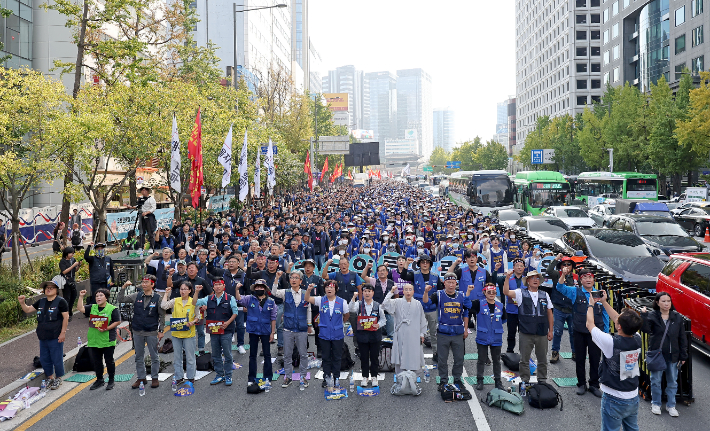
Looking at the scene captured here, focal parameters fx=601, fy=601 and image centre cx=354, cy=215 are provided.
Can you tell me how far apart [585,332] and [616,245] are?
739 cm

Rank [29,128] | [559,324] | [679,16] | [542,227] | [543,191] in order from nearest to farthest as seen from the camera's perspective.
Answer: [559,324], [29,128], [542,227], [543,191], [679,16]

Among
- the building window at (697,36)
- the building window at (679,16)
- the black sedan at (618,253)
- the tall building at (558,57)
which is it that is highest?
the tall building at (558,57)

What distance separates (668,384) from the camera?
7.95 metres

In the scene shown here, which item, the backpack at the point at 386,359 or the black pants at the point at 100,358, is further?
the backpack at the point at 386,359

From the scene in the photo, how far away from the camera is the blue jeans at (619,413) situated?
605cm

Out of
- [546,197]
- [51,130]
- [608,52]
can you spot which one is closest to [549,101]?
[608,52]

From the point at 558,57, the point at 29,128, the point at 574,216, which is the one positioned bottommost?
the point at 574,216

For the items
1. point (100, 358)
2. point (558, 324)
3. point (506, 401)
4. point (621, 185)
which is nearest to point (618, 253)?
point (558, 324)

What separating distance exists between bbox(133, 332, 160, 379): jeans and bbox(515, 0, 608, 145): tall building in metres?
83.4

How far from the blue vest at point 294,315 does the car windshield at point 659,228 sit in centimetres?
1533

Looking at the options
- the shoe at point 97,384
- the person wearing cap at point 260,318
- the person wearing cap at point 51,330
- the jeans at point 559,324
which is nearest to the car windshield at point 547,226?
the jeans at point 559,324

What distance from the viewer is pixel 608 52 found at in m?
80.9

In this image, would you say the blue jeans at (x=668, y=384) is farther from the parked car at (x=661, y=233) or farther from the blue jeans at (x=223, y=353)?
the parked car at (x=661, y=233)

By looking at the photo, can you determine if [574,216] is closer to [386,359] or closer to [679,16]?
[386,359]
